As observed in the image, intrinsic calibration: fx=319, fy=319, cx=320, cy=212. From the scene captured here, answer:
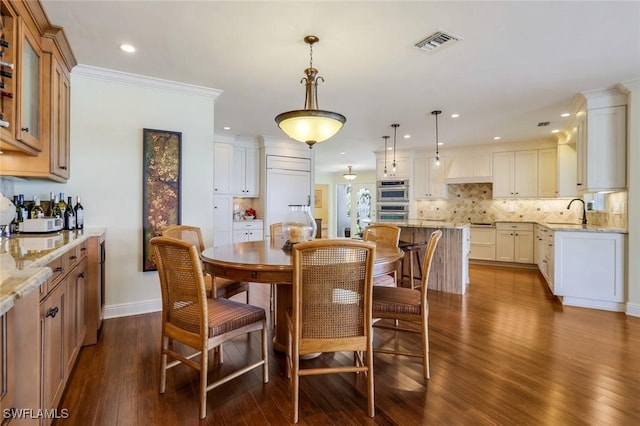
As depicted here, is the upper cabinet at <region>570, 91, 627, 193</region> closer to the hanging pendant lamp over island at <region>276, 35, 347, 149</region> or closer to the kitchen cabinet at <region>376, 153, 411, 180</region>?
the hanging pendant lamp over island at <region>276, 35, 347, 149</region>

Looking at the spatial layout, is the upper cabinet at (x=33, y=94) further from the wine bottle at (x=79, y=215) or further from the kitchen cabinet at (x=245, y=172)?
the kitchen cabinet at (x=245, y=172)

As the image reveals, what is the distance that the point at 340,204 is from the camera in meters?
11.7

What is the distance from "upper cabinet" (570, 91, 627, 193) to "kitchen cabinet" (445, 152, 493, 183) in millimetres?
2654

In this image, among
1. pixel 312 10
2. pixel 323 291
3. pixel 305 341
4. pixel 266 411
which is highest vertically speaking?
pixel 312 10

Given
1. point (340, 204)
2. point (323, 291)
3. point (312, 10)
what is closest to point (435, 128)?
point (312, 10)

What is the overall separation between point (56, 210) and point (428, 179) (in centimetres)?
634

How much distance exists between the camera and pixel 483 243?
634 cm

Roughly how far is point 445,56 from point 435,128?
2565mm

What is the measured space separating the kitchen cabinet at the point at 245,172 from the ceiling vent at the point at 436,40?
4.00 meters

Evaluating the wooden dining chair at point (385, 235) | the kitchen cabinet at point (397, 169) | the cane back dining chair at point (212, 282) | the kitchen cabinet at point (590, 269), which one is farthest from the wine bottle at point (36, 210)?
the kitchen cabinet at point (397, 169)

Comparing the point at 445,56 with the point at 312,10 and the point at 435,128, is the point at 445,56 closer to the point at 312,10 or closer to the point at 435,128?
the point at 312,10

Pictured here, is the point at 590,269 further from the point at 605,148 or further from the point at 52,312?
the point at 52,312

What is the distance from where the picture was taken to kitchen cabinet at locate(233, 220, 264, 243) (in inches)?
223

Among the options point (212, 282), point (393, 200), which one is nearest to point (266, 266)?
point (212, 282)
